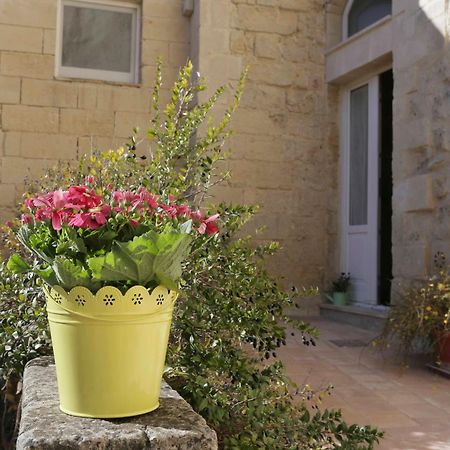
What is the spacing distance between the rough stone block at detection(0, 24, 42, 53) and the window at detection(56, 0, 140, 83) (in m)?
0.23

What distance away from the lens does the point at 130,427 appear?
48.6 inches

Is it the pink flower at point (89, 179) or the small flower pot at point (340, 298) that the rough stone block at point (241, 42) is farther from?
the pink flower at point (89, 179)

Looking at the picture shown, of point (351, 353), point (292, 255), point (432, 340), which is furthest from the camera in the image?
point (292, 255)

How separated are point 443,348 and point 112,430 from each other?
2.87 m

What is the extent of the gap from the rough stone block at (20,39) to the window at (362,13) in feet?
10.2

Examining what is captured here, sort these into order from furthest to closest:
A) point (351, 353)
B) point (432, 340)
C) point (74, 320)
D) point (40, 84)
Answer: point (40, 84) → point (351, 353) → point (432, 340) → point (74, 320)

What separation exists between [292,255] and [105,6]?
3.17m

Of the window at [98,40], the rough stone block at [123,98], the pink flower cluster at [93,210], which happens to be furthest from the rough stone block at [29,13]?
the pink flower cluster at [93,210]

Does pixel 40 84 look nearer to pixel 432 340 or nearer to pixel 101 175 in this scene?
pixel 101 175

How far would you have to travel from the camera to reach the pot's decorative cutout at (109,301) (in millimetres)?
1279

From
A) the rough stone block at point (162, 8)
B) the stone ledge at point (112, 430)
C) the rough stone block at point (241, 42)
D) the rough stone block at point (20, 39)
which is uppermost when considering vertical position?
the rough stone block at point (162, 8)

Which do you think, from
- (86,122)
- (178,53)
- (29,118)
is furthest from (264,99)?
(29,118)

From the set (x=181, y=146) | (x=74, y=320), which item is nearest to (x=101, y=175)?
(x=181, y=146)

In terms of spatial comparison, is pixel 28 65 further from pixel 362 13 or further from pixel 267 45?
pixel 362 13
